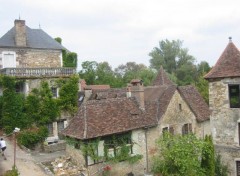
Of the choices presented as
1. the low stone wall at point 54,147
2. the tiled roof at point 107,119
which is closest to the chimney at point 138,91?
the tiled roof at point 107,119

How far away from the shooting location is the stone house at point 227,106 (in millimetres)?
20438

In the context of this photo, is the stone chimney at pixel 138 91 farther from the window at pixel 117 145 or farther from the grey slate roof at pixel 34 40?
the grey slate roof at pixel 34 40

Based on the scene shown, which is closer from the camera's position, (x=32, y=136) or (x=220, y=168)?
(x=220, y=168)

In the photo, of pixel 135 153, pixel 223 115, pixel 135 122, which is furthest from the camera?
pixel 135 122

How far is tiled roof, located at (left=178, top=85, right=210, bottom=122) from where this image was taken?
90.3 ft

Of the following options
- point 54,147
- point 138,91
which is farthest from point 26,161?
point 138,91

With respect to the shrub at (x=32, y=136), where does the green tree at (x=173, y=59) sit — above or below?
above

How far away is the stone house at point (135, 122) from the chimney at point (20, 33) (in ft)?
31.5

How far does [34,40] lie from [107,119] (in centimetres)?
1320

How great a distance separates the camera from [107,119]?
2122cm

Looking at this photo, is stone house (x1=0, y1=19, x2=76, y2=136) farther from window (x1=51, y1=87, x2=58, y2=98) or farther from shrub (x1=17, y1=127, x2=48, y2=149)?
shrub (x1=17, y1=127, x2=48, y2=149)

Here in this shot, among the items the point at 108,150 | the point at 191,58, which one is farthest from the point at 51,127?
the point at 191,58

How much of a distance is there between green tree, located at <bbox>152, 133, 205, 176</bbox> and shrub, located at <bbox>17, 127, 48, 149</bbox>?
1010 cm

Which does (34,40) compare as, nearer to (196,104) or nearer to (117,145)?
(117,145)
